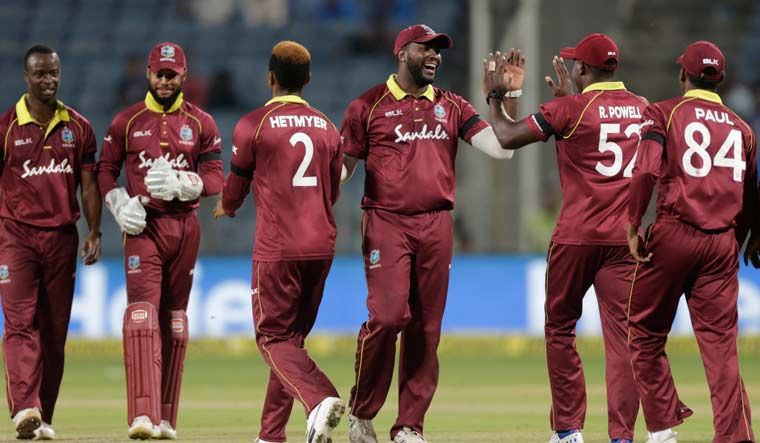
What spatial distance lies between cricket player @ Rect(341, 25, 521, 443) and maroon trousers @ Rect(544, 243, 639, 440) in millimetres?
701

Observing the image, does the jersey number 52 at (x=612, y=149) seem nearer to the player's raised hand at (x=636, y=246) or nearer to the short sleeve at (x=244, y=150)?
the player's raised hand at (x=636, y=246)

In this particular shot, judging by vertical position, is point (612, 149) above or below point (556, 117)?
below

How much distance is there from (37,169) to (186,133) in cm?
101

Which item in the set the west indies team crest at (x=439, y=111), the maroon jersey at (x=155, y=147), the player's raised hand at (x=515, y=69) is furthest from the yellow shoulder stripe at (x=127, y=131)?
the player's raised hand at (x=515, y=69)

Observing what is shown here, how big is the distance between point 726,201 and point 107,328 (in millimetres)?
10387

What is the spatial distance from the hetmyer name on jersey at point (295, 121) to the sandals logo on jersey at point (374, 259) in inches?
31.9

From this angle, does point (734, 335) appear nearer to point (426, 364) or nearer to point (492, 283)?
point (426, 364)

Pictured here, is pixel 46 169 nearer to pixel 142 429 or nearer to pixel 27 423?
pixel 27 423

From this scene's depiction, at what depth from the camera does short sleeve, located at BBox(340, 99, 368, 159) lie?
28.7 ft

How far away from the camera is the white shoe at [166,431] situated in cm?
909

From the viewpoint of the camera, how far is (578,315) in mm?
8453

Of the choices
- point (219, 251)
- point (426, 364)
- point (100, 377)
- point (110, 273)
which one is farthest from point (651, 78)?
point (426, 364)

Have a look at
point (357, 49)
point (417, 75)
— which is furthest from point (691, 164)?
point (357, 49)

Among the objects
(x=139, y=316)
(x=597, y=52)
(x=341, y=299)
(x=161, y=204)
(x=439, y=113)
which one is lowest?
(x=341, y=299)
